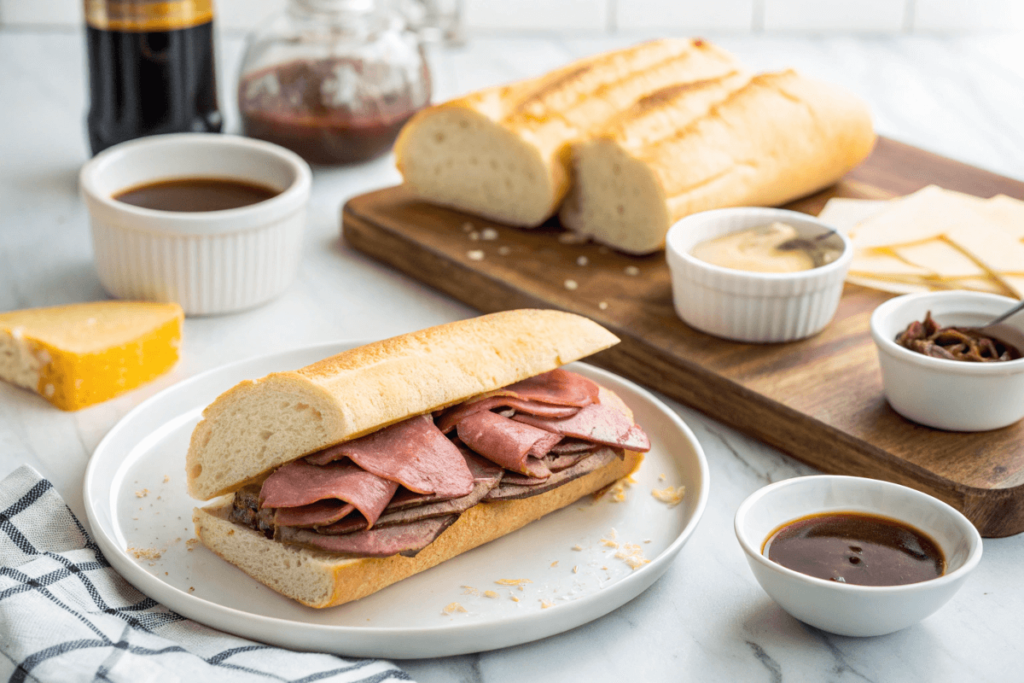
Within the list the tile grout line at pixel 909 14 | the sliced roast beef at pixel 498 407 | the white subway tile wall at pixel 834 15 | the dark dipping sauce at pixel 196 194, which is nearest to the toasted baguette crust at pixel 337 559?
the sliced roast beef at pixel 498 407

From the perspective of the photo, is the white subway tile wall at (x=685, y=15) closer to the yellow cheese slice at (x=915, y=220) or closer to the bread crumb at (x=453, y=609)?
the yellow cheese slice at (x=915, y=220)

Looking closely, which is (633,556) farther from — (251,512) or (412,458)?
(251,512)

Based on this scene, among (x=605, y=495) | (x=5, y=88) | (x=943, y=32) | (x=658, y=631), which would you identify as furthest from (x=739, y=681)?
(x=943, y=32)

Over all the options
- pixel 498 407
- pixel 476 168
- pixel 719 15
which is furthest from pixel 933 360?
pixel 719 15

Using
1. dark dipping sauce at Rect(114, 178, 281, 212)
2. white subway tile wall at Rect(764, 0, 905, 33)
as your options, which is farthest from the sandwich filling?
white subway tile wall at Rect(764, 0, 905, 33)

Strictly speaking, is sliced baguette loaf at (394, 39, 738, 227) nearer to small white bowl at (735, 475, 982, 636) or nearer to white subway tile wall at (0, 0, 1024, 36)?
small white bowl at (735, 475, 982, 636)

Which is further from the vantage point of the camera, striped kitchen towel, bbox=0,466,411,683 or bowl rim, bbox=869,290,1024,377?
bowl rim, bbox=869,290,1024,377
